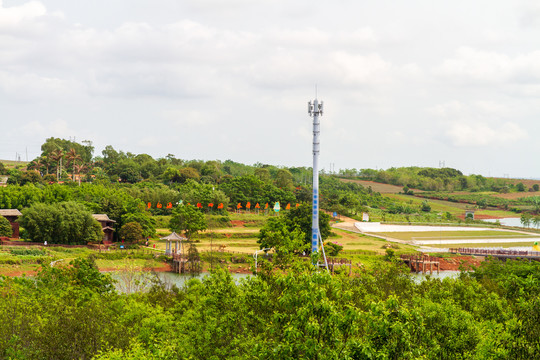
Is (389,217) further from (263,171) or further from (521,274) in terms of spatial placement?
(521,274)

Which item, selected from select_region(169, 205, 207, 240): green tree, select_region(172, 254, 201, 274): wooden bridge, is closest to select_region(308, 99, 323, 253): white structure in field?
select_region(172, 254, 201, 274): wooden bridge

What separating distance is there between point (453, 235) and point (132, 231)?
55.2 metres

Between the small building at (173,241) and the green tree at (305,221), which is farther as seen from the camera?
the green tree at (305,221)

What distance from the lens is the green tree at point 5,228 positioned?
65206mm

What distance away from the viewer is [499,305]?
2281 cm

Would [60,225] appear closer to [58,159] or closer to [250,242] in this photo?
[250,242]

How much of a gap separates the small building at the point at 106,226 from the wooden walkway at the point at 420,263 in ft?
122

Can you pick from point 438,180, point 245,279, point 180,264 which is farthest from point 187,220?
point 438,180

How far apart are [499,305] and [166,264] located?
44.2 metres

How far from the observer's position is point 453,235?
93812 millimetres

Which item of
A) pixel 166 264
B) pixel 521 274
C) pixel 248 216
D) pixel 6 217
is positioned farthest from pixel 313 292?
pixel 248 216

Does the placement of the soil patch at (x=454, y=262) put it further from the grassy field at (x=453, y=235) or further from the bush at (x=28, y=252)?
the bush at (x=28, y=252)

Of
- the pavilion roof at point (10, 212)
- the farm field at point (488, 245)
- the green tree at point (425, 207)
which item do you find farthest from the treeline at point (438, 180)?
the pavilion roof at point (10, 212)

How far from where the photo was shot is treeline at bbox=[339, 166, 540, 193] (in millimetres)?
165875
